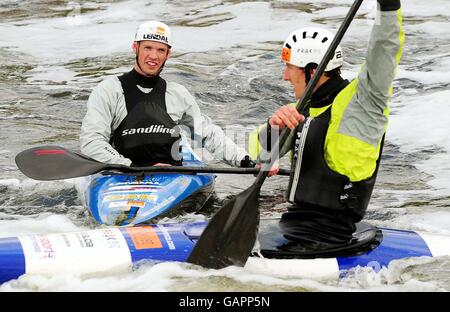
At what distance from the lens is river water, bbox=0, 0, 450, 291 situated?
15.1ft

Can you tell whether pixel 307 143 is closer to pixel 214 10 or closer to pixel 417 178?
pixel 417 178

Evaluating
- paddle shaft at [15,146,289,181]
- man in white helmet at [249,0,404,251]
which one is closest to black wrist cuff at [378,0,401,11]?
man in white helmet at [249,0,404,251]

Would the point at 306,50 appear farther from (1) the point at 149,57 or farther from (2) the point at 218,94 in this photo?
(2) the point at 218,94

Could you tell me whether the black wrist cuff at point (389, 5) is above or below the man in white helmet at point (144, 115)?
above

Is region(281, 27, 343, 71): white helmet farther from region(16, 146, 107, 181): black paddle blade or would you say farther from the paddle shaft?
region(16, 146, 107, 181): black paddle blade

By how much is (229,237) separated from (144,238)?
47cm

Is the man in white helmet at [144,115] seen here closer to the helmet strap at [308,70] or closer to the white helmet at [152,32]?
the white helmet at [152,32]

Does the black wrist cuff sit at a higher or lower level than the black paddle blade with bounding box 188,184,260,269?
higher

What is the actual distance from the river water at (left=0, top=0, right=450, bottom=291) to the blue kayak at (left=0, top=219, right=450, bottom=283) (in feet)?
0.18

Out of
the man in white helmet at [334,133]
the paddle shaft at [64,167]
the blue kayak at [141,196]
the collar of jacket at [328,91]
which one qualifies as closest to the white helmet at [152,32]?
the blue kayak at [141,196]

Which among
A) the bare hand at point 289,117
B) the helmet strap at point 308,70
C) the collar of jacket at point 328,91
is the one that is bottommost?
the bare hand at point 289,117

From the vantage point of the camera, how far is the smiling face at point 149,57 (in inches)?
276

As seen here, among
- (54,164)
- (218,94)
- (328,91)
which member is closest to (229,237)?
(328,91)

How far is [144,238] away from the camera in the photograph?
469 cm
